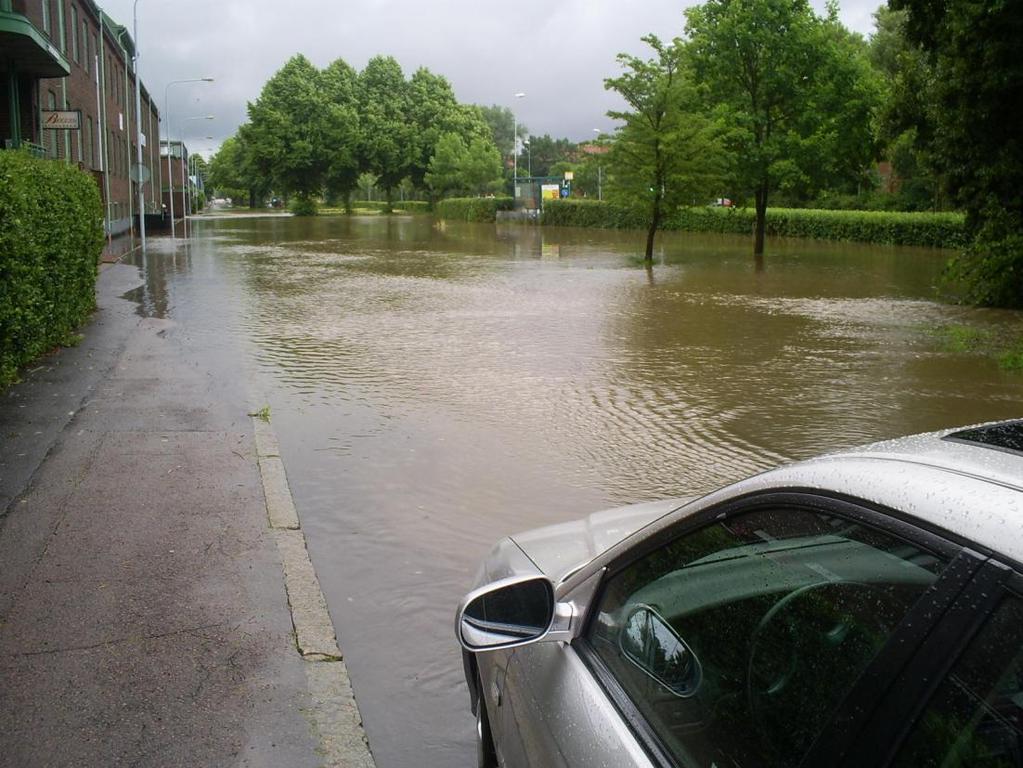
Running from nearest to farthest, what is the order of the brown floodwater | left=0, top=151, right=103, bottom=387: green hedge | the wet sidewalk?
the wet sidewalk → the brown floodwater → left=0, top=151, right=103, bottom=387: green hedge

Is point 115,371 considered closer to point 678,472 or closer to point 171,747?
point 678,472

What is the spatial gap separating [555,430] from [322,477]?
2.33 meters

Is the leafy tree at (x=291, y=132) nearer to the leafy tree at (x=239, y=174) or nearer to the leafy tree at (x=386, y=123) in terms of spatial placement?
the leafy tree at (x=239, y=174)

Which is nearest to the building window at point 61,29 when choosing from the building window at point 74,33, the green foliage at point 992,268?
the building window at point 74,33

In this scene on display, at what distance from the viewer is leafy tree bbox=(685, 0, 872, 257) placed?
32.9 m

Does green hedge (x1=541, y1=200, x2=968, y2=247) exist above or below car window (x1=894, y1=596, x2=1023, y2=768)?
above

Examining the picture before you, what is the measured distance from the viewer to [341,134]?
88.8m

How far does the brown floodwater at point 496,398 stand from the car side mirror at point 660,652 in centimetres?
188

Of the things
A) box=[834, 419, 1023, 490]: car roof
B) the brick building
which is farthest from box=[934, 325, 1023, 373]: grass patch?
the brick building

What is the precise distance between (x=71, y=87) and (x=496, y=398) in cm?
3134

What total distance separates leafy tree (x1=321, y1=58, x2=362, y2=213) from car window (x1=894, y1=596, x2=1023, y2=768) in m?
90.8

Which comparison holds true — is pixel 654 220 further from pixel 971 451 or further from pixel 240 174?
pixel 240 174

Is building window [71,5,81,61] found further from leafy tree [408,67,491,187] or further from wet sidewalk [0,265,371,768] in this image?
leafy tree [408,67,491,187]

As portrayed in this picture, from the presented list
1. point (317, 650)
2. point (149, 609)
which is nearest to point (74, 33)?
point (149, 609)
